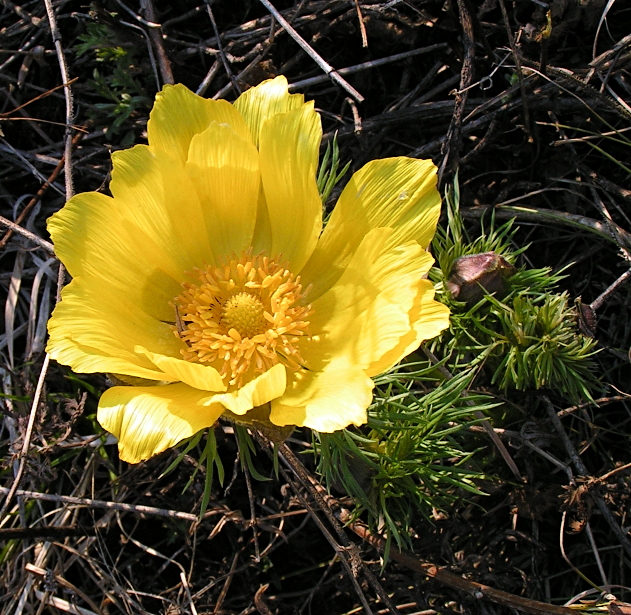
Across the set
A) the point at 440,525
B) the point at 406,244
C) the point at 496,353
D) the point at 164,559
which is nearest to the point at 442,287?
the point at 496,353

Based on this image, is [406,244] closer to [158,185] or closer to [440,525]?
[158,185]

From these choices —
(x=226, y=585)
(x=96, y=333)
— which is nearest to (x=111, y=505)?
(x=226, y=585)

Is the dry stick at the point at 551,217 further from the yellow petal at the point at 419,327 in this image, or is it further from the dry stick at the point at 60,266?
the dry stick at the point at 60,266

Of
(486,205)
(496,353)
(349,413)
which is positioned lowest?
(496,353)

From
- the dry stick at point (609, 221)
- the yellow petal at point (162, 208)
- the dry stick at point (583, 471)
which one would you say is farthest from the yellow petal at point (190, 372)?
the dry stick at point (609, 221)

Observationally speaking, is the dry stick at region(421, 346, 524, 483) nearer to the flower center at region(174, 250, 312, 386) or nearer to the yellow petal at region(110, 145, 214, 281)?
the flower center at region(174, 250, 312, 386)

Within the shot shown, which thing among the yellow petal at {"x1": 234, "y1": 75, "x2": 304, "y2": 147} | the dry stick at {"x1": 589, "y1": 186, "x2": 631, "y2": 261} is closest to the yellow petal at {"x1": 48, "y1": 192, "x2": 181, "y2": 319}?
the yellow petal at {"x1": 234, "y1": 75, "x2": 304, "y2": 147}

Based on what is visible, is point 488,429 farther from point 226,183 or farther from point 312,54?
point 312,54
